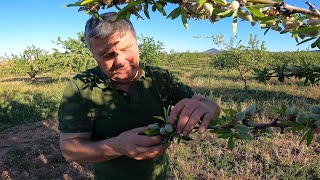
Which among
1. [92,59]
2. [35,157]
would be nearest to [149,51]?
[92,59]

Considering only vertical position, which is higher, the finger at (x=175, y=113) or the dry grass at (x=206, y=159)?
the finger at (x=175, y=113)

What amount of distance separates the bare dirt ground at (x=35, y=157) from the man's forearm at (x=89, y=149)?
383 centimetres

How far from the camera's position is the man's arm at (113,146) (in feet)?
4.75

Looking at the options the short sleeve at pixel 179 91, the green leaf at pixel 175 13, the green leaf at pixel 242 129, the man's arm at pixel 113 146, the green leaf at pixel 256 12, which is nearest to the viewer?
the green leaf at pixel 256 12

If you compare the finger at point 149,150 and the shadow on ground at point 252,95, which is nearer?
the finger at point 149,150

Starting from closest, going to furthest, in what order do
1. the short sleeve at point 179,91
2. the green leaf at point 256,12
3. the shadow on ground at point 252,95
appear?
→ the green leaf at point 256,12 < the short sleeve at point 179,91 < the shadow on ground at point 252,95

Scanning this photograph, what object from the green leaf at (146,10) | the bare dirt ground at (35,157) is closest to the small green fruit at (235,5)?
the green leaf at (146,10)

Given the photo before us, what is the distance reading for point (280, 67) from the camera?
151cm

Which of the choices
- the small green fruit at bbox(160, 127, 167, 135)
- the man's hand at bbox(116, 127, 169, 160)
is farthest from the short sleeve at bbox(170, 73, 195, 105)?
the small green fruit at bbox(160, 127, 167, 135)

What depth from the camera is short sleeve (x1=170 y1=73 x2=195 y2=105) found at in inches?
90.5

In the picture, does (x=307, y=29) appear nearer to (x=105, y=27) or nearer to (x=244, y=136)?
(x=244, y=136)

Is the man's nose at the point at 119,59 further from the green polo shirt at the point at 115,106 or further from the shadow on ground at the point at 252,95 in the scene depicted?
the shadow on ground at the point at 252,95

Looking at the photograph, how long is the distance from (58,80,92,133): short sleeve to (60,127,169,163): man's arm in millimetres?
41

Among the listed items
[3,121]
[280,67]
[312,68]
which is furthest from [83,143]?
[3,121]
